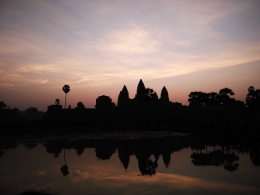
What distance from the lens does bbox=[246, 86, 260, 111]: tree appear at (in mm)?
52172

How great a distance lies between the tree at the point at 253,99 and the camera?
5217 centimetres

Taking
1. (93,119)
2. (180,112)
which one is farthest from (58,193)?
(180,112)

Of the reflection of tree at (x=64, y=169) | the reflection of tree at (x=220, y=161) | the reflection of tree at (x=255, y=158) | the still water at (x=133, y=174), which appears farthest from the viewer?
the reflection of tree at (x=255, y=158)

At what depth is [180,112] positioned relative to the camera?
76.9m

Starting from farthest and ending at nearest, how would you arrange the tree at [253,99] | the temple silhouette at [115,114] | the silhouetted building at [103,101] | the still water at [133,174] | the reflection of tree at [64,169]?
the silhouetted building at [103,101], the temple silhouette at [115,114], the tree at [253,99], the reflection of tree at [64,169], the still water at [133,174]

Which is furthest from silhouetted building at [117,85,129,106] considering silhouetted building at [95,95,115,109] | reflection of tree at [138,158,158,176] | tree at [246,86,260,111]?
→ reflection of tree at [138,158,158,176]

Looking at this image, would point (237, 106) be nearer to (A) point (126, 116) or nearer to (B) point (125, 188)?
(A) point (126, 116)

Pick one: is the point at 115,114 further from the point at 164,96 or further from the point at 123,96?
the point at 164,96

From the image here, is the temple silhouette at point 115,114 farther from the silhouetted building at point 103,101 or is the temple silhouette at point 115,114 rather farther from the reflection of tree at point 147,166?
the reflection of tree at point 147,166

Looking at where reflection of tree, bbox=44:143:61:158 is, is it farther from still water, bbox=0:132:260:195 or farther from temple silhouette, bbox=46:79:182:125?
temple silhouette, bbox=46:79:182:125

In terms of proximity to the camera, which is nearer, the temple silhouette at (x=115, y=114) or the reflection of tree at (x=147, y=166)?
the reflection of tree at (x=147, y=166)

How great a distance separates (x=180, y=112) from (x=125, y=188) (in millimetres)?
71068

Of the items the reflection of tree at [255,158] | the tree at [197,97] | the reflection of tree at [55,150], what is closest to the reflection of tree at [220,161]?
the reflection of tree at [255,158]

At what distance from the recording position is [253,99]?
55.0 metres
